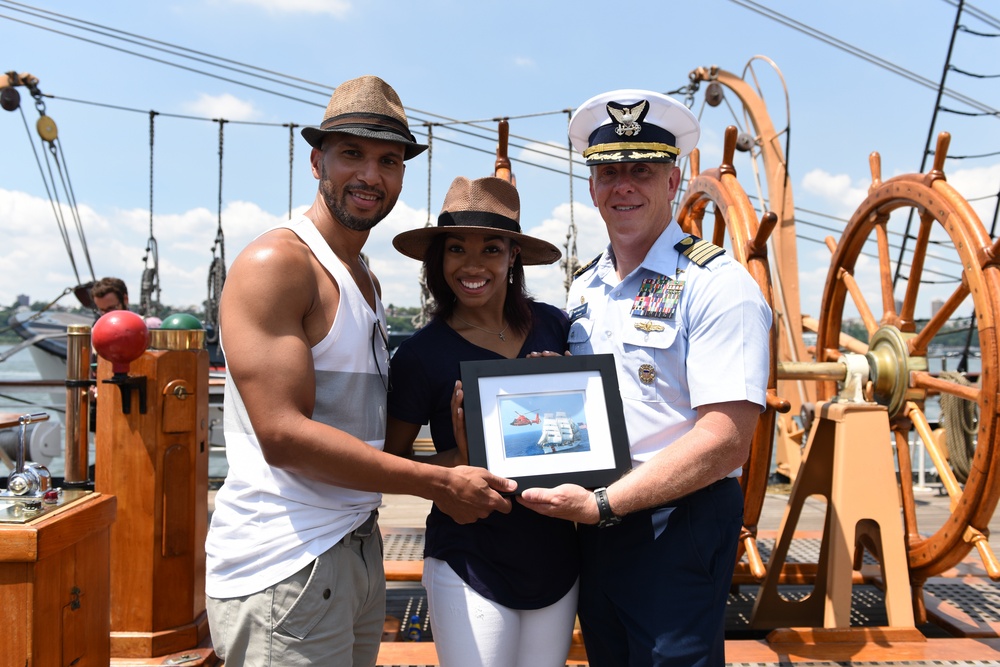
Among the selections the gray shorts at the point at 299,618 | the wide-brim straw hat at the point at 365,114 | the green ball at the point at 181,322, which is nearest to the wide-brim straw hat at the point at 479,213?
the wide-brim straw hat at the point at 365,114

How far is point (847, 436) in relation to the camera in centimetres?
308

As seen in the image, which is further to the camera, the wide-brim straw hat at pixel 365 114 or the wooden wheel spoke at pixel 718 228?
the wooden wheel spoke at pixel 718 228

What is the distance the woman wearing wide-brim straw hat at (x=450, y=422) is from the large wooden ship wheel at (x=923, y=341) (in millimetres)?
1834

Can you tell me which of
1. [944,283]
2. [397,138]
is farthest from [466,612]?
[944,283]

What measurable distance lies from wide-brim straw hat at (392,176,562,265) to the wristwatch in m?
0.69

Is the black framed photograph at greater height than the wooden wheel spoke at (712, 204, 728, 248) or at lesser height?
lesser

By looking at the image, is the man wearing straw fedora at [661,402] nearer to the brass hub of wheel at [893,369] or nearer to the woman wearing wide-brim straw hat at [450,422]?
the woman wearing wide-brim straw hat at [450,422]

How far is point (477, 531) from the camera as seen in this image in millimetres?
1768

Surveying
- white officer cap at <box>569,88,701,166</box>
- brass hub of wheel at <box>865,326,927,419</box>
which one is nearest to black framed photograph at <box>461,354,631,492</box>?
white officer cap at <box>569,88,701,166</box>

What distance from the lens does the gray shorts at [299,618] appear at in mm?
1582

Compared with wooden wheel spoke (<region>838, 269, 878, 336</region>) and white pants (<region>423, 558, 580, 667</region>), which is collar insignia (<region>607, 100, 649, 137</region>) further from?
wooden wheel spoke (<region>838, 269, 878, 336</region>)

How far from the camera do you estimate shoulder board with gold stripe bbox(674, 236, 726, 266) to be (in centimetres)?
185

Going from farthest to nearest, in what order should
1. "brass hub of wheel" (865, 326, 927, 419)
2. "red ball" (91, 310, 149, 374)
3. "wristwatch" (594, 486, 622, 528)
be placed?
1. "brass hub of wheel" (865, 326, 927, 419)
2. "red ball" (91, 310, 149, 374)
3. "wristwatch" (594, 486, 622, 528)

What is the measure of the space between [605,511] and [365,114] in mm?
1045
